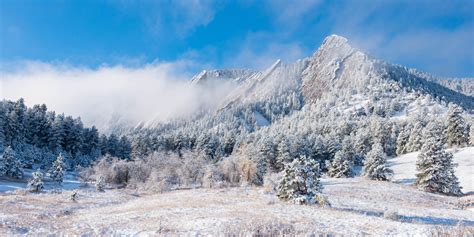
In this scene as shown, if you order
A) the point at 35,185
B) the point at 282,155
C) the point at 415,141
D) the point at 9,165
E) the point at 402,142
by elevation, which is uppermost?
the point at 402,142

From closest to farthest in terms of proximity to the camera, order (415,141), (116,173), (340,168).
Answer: (116,173) < (340,168) < (415,141)

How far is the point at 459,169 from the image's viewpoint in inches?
2202

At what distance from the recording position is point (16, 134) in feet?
280

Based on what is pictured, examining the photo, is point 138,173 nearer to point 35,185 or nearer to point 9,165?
point 35,185

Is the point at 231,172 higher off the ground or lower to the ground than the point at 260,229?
higher

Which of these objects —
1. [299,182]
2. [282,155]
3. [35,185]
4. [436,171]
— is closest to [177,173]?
[35,185]

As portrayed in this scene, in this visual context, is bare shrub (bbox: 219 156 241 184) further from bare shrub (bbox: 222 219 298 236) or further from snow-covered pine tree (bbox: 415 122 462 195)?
bare shrub (bbox: 222 219 298 236)

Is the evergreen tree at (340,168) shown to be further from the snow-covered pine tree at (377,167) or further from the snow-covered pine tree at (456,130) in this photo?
the snow-covered pine tree at (456,130)

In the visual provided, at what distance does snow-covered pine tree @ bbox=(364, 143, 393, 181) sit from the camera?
54.9 m

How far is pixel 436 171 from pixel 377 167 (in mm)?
10544

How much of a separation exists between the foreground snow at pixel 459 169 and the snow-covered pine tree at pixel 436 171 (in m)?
2.89

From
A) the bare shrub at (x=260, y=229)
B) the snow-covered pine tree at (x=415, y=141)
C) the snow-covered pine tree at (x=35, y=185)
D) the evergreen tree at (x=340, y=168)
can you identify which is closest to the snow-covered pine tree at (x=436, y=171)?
the evergreen tree at (x=340, y=168)

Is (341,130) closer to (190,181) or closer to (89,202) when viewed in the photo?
(190,181)

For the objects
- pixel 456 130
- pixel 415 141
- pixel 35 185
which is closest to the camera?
pixel 35 185
